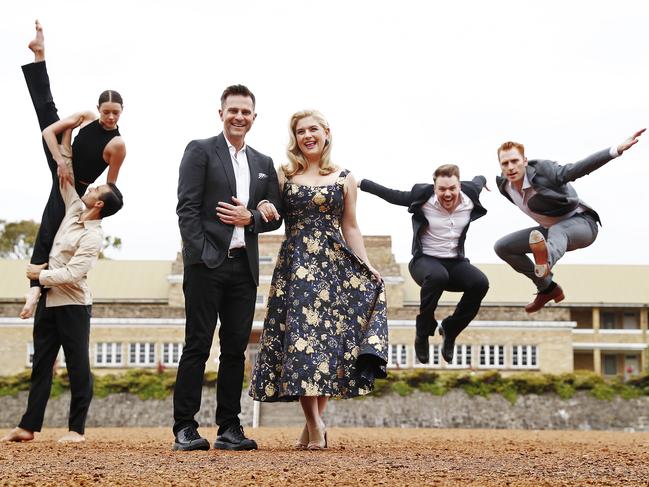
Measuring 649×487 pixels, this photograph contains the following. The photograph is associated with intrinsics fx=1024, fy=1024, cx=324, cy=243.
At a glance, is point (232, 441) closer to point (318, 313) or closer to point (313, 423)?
point (313, 423)

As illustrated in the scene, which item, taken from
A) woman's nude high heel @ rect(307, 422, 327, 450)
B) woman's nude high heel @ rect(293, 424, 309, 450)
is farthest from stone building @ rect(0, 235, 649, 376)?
woman's nude high heel @ rect(307, 422, 327, 450)

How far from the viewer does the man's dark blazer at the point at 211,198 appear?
7.65m

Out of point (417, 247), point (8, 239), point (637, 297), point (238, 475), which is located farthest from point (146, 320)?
point (238, 475)

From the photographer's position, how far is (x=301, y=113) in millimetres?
8219

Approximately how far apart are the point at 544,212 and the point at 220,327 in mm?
3476

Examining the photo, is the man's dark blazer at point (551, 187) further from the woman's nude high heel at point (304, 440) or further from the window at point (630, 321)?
the window at point (630, 321)

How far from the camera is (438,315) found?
4847 cm

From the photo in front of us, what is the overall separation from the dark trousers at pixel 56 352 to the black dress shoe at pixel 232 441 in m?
1.86

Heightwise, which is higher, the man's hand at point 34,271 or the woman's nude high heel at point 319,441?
the man's hand at point 34,271

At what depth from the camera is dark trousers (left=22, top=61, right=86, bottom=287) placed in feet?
29.9

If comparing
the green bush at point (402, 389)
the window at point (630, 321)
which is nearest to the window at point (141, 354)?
the green bush at point (402, 389)

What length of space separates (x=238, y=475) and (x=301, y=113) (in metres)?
3.43

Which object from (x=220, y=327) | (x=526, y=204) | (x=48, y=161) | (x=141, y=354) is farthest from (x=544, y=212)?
(x=141, y=354)

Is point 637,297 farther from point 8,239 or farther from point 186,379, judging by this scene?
point 186,379
